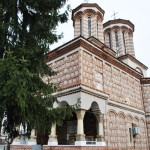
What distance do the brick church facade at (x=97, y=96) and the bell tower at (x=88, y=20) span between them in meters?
0.11

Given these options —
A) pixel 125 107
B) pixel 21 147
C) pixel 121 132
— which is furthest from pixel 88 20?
pixel 21 147

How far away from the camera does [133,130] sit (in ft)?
57.1

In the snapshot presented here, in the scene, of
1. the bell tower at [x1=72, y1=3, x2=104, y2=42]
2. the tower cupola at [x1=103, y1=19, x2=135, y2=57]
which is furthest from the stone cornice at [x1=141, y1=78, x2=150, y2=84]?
the bell tower at [x1=72, y1=3, x2=104, y2=42]

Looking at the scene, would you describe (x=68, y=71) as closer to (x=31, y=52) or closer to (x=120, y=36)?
(x=31, y=52)

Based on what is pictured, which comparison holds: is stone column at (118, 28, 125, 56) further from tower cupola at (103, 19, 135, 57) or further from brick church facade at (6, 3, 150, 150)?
brick church facade at (6, 3, 150, 150)

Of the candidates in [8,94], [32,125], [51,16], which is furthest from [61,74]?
[8,94]

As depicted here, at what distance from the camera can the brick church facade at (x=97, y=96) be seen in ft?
43.9

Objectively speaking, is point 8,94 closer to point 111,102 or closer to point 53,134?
point 53,134

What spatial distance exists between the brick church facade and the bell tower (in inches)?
4.4

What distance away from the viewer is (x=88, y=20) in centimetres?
2239

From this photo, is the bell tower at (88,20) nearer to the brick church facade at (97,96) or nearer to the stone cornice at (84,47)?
the brick church facade at (97,96)

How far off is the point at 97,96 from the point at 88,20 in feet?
36.3

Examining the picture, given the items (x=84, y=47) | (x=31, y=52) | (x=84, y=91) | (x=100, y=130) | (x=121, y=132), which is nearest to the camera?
(x=31, y=52)

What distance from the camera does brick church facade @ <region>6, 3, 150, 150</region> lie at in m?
13.4
